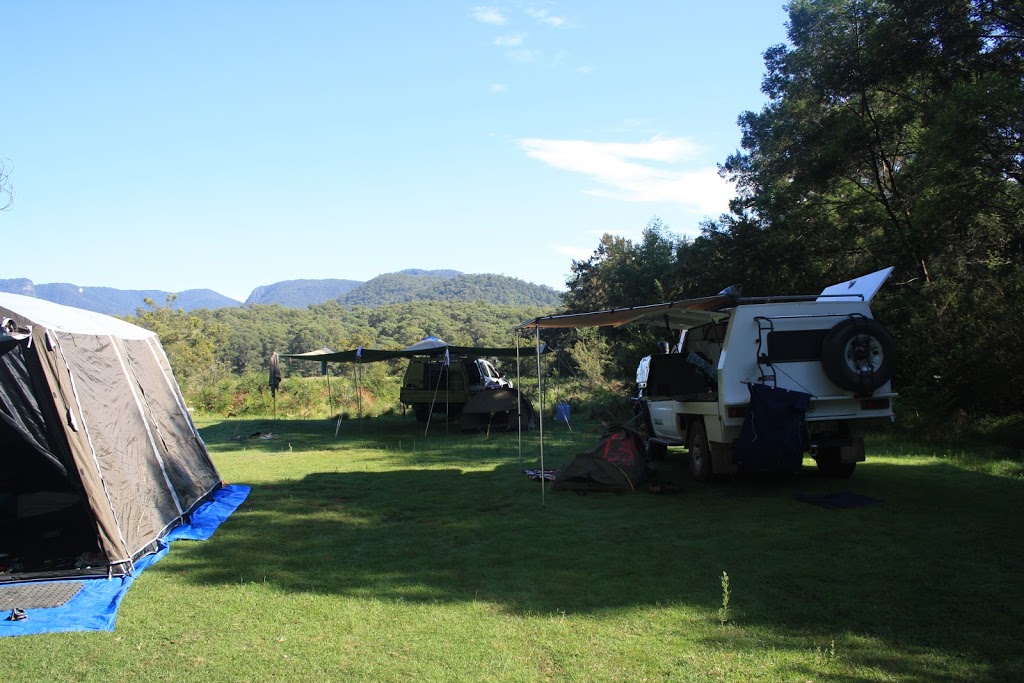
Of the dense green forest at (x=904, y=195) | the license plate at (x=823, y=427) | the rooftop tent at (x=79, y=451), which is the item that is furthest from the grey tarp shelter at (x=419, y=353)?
the license plate at (x=823, y=427)

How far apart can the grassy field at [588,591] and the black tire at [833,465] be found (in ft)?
0.71

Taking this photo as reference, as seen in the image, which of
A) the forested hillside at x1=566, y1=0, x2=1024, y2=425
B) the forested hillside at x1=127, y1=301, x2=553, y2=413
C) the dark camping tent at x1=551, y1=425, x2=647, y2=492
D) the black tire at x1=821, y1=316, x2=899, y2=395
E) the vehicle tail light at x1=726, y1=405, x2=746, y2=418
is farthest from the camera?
the forested hillside at x1=127, y1=301, x2=553, y2=413

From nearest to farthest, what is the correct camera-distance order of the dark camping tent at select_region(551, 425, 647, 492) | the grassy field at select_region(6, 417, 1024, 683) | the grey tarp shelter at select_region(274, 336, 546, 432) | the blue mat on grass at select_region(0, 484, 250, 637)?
the grassy field at select_region(6, 417, 1024, 683)
the blue mat on grass at select_region(0, 484, 250, 637)
the dark camping tent at select_region(551, 425, 647, 492)
the grey tarp shelter at select_region(274, 336, 546, 432)

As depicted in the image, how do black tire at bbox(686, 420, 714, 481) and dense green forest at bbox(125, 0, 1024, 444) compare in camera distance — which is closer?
black tire at bbox(686, 420, 714, 481)

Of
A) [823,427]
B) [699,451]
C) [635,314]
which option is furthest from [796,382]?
[635,314]

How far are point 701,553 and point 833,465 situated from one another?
3.74 metres

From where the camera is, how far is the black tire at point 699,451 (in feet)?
28.2

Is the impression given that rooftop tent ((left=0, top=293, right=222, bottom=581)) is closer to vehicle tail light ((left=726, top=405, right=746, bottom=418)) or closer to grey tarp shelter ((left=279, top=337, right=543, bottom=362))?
vehicle tail light ((left=726, top=405, right=746, bottom=418))

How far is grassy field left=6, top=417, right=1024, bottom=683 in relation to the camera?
147 inches

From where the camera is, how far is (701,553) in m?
5.78

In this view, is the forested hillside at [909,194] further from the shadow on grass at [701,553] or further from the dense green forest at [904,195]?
the shadow on grass at [701,553]

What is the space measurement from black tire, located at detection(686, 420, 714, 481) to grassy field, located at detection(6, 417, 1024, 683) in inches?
12.5

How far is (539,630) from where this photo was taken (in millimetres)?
4188

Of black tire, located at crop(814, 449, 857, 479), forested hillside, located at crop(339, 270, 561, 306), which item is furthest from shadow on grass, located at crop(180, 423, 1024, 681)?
forested hillside, located at crop(339, 270, 561, 306)
